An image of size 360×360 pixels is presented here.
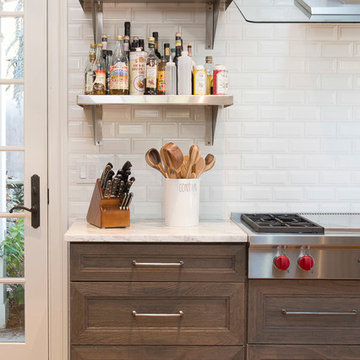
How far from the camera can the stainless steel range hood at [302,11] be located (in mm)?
1974

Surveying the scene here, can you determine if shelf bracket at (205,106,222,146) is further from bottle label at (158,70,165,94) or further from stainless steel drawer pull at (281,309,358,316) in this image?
stainless steel drawer pull at (281,309,358,316)

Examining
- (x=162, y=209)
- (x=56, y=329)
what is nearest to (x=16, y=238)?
(x=56, y=329)

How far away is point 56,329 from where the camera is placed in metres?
2.41

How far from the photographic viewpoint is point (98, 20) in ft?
7.82

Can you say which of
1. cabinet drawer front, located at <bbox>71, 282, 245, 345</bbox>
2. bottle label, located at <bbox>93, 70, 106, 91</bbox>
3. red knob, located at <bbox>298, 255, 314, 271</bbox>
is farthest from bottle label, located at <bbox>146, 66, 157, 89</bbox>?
red knob, located at <bbox>298, 255, 314, 271</bbox>

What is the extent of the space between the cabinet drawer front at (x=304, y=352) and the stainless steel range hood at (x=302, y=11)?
132 cm

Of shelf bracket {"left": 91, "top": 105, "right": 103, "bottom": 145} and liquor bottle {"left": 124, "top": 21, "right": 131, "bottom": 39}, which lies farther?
shelf bracket {"left": 91, "top": 105, "right": 103, "bottom": 145}

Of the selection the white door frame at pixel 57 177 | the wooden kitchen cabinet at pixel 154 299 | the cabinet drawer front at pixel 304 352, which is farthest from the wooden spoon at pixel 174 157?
the cabinet drawer front at pixel 304 352

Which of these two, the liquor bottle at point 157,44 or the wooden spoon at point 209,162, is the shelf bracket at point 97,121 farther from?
the wooden spoon at point 209,162

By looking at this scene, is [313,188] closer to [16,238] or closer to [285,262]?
[285,262]

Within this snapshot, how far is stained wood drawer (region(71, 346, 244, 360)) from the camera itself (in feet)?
6.49

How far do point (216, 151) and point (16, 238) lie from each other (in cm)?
109

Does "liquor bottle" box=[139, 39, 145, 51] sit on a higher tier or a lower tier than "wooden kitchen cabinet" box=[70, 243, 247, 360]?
higher

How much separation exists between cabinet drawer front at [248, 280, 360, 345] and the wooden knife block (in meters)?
0.61
